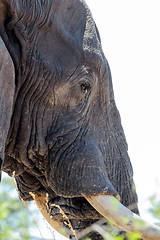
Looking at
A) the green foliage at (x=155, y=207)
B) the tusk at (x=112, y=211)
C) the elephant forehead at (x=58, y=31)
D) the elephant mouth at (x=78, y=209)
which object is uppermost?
the elephant forehead at (x=58, y=31)

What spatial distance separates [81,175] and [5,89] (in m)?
0.71

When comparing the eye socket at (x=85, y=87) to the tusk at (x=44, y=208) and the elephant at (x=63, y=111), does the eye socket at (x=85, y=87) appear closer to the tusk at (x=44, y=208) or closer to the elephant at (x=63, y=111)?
the elephant at (x=63, y=111)

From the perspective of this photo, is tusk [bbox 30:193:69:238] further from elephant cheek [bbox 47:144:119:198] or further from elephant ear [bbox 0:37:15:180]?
elephant ear [bbox 0:37:15:180]

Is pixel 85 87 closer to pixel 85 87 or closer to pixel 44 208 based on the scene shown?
pixel 85 87

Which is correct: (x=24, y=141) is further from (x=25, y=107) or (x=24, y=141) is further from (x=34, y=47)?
(x=34, y=47)

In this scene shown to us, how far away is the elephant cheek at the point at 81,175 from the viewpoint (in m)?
3.20

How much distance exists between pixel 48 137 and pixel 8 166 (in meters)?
0.33

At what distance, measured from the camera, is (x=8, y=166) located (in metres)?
3.46

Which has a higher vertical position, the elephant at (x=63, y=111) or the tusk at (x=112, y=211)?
the elephant at (x=63, y=111)

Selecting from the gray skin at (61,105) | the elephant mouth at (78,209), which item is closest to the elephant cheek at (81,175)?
the gray skin at (61,105)

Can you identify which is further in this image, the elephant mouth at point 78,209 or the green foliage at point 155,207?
the elephant mouth at point 78,209

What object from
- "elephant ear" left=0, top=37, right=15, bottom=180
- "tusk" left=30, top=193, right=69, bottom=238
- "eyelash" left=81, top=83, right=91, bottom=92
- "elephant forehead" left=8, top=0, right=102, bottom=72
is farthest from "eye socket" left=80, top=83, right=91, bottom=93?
"tusk" left=30, top=193, right=69, bottom=238

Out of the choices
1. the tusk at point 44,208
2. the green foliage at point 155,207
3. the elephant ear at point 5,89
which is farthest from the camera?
the tusk at point 44,208

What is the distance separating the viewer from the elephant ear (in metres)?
2.81
